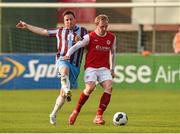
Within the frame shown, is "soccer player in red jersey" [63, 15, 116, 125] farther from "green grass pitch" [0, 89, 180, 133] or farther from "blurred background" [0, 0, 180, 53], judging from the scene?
"blurred background" [0, 0, 180, 53]

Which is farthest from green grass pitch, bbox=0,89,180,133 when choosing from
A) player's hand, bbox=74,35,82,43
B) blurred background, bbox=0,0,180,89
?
player's hand, bbox=74,35,82,43

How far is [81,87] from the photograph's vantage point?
2697 centimetres

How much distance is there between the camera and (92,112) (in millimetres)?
17656

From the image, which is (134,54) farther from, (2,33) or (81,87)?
(2,33)

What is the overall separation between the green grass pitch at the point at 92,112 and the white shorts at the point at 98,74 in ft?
2.74

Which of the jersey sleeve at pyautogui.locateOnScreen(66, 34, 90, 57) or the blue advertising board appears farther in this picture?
the blue advertising board

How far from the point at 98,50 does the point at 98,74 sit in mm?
451

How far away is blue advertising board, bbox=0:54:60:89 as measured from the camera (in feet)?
88.6

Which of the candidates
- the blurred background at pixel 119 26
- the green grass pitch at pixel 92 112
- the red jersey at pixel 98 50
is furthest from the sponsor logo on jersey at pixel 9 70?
the red jersey at pixel 98 50

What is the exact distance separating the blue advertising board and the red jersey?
12279mm

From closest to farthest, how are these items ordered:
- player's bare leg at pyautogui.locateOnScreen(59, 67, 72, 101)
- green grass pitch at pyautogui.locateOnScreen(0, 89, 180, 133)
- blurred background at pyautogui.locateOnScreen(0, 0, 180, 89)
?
green grass pitch at pyautogui.locateOnScreen(0, 89, 180, 133) < player's bare leg at pyautogui.locateOnScreen(59, 67, 72, 101) < blurred background at pyautogui.locateOnScreen(0, 0, 180, 89)

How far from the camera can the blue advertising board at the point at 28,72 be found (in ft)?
88.6

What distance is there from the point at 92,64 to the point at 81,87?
1226 cm

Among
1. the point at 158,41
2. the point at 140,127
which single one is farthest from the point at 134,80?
the point at 140,127
